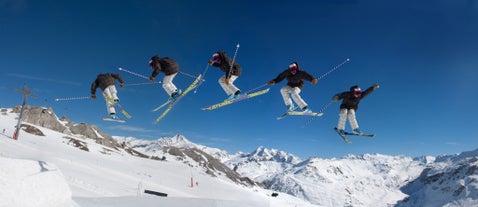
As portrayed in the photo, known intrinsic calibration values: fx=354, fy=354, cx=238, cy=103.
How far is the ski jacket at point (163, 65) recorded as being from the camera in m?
21.0

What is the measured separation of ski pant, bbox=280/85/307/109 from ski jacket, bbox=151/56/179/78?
272 inches

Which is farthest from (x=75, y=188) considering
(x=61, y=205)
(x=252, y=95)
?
(x=252, y=95)

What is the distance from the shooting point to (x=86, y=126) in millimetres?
134125

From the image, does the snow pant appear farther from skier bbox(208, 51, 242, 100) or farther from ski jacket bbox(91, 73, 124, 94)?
ski jacket bbox(91, 73, 124, 94)

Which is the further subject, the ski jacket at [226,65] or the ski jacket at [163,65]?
the ski jacket at [163,65]

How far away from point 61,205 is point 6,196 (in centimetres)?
247

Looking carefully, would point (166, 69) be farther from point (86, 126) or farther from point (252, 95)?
point (86, 126)

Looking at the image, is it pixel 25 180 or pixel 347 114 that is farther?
pixel 347 114

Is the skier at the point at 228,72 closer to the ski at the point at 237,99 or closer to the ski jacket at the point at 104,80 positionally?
the ski at the point at 237,99

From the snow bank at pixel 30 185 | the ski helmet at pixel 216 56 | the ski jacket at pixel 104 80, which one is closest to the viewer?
the snow bank at pixel 30 185

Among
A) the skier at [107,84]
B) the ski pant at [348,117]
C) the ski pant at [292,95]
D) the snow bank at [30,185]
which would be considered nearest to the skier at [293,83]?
the ski pant at [292,95]

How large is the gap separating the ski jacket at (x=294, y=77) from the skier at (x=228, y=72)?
2327 mm

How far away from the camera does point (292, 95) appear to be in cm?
2188

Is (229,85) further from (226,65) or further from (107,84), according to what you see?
(107,84)
